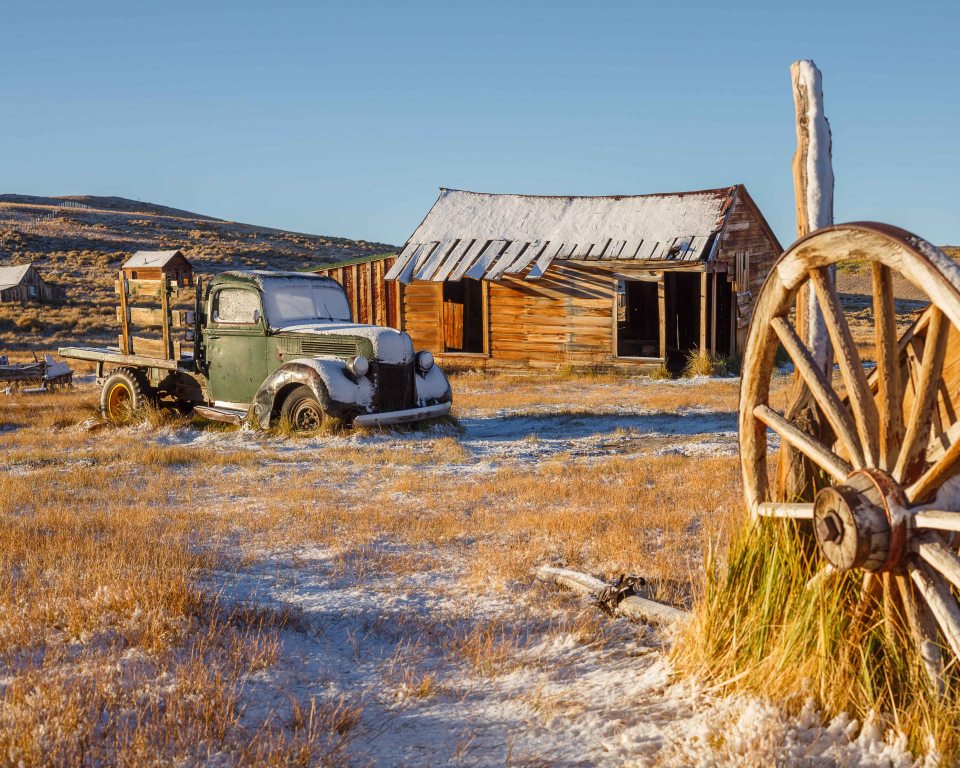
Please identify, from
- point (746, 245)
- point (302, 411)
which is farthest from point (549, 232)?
point (302, 411)

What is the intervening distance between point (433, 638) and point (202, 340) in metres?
8.84

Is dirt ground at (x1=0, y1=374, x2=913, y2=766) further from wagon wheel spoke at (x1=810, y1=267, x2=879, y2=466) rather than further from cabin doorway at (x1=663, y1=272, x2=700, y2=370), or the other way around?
cabin doorway at (x1=663, y1=272, x2=700, y2=370)

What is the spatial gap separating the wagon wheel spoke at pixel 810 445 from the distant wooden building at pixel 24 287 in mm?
44171

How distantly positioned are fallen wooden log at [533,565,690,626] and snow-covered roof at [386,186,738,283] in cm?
1434

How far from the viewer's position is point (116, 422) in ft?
41.5

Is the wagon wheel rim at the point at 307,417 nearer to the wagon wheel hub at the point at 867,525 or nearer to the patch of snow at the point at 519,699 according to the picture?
the patch of snow at the point at 519,699

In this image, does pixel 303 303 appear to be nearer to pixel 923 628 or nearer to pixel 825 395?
pixel 825 395

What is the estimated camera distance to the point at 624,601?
A: 4562mm

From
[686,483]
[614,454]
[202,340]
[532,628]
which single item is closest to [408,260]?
[202,340]

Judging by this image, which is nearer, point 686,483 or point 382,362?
point 686,483

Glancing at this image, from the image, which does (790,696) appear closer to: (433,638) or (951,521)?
(951,521)

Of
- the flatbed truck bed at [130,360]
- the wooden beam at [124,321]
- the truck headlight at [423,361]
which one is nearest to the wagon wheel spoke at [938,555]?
the truck headlight at [423,361]

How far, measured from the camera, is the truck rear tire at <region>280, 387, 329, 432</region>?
36.2 ft

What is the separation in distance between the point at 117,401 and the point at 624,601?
10.6 metres
